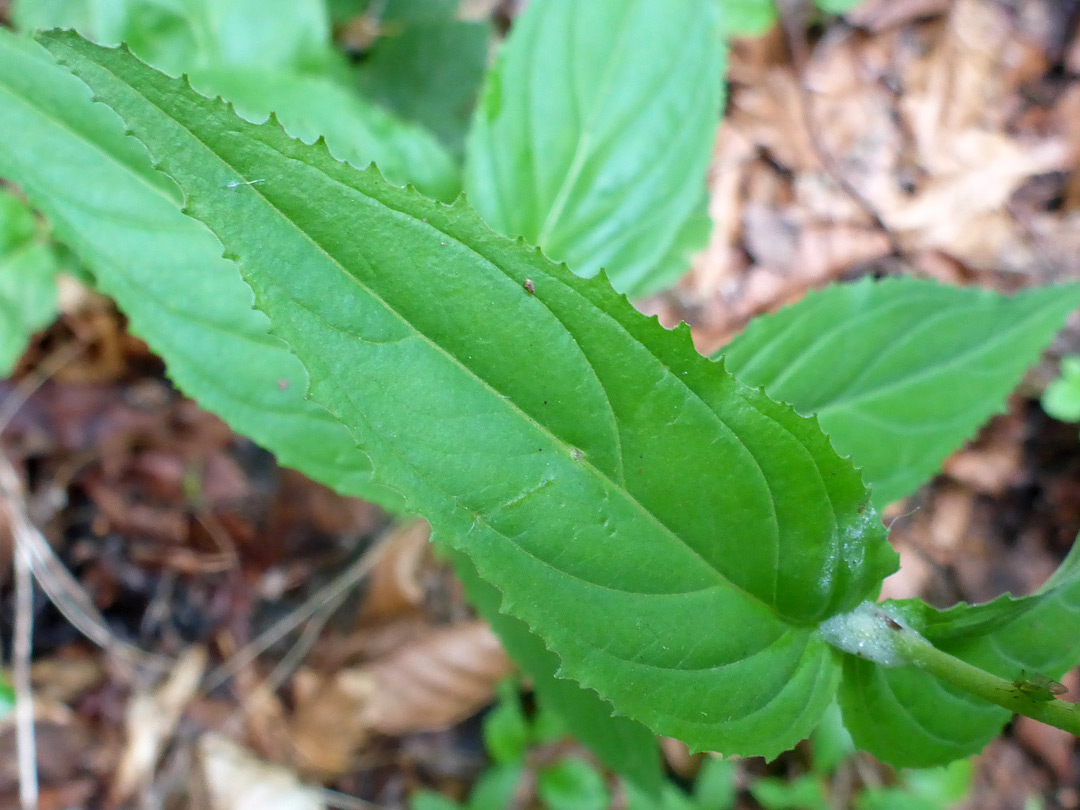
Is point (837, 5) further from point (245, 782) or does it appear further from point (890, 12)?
point (245, 782)

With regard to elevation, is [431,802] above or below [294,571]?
below

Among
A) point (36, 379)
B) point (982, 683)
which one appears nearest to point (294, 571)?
point (36, 379)

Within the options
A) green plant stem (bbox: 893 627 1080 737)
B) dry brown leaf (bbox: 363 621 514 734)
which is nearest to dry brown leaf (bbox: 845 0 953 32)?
dry brown leaf (bbox: 363 621 514 734)

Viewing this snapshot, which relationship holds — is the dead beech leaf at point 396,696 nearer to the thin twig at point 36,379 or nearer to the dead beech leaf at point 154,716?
the dead beech leaf at point 154,716

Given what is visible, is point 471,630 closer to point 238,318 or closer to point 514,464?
point 238,318

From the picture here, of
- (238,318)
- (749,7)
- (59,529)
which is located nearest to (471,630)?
(59,529)

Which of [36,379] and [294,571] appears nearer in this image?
[36,379]
